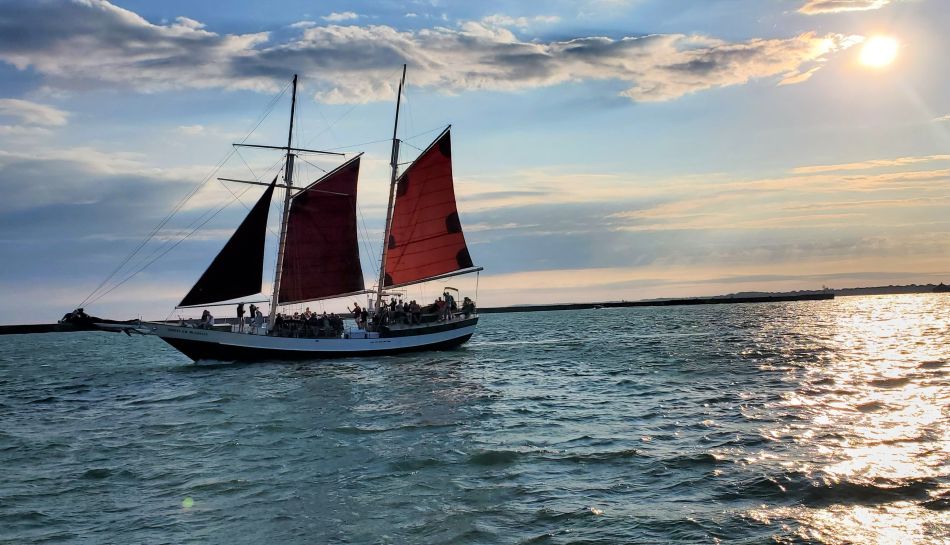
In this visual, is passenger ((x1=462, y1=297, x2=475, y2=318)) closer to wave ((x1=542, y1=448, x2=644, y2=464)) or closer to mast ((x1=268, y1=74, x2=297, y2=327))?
mast ((x1=268, y1=74, x2=297, y2=327))

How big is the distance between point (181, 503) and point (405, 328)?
4037cm

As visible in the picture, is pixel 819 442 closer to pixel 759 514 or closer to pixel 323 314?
pixel 759 514

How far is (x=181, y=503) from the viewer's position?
1420cm

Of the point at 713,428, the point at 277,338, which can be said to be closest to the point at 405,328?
the point at 277,338

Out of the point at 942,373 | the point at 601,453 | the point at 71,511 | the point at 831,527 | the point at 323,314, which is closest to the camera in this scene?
the point at 831,527

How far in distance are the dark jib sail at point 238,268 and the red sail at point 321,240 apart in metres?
4.01

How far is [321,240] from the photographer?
52.5 m

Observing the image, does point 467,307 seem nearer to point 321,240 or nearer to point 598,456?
point 321,240

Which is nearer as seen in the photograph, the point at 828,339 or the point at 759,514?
the point at 759,514

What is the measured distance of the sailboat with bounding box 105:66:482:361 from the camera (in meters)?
47.8

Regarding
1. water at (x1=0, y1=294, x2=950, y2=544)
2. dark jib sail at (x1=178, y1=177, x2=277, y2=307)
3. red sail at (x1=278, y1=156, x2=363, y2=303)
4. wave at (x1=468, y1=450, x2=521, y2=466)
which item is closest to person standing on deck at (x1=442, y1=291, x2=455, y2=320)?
red sail at (x1=278, y1=156, x2=363, y2=303)

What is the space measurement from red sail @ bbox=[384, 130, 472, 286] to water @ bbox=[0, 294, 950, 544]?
21.8 m

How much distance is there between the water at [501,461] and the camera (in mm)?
12062

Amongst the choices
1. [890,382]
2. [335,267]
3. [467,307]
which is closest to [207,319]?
[335,267]
